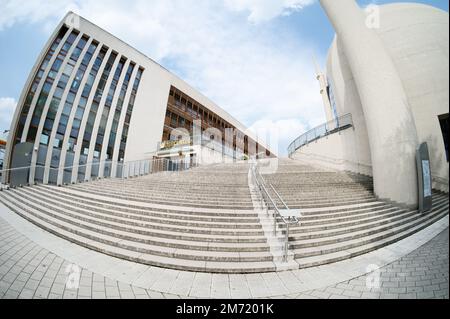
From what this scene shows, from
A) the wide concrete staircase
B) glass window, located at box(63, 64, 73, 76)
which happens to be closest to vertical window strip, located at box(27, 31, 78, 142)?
glass window, located at box(63, 64, 73, 76)

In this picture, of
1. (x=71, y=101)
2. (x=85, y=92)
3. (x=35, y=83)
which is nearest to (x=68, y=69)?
(x=85, y=92)

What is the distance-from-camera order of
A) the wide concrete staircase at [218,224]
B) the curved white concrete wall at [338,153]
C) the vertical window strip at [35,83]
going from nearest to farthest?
the wide concrete staircase at [218,224], the curved white concrete wall at [338,153], the vertical window strip at [35,83]

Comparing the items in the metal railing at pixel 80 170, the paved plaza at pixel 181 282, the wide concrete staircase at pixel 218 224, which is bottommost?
the paved plaza at pixel 181 282

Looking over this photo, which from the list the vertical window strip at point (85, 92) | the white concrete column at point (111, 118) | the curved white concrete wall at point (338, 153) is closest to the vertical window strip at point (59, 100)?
the vertical window strip at point (85, 92)

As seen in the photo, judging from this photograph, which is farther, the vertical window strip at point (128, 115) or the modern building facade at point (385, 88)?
the vertical window strip at point (128, 115)

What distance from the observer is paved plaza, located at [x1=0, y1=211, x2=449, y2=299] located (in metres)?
2.69

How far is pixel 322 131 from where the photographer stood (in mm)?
16953

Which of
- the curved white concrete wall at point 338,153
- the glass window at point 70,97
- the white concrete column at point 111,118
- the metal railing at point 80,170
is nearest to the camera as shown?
the metal railing at point 80,170

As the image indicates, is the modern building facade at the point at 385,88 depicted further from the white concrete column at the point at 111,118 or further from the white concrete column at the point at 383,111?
the white concrete column at the point at 111,118

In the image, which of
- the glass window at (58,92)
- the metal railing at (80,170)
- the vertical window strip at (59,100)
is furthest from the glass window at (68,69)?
the metal railing at (80,170)

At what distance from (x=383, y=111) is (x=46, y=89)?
25.8 metres

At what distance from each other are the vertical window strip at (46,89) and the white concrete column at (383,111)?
2412 centimetres

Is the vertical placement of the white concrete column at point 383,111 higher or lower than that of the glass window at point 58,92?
lower

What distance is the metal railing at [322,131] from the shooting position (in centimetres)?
1383
